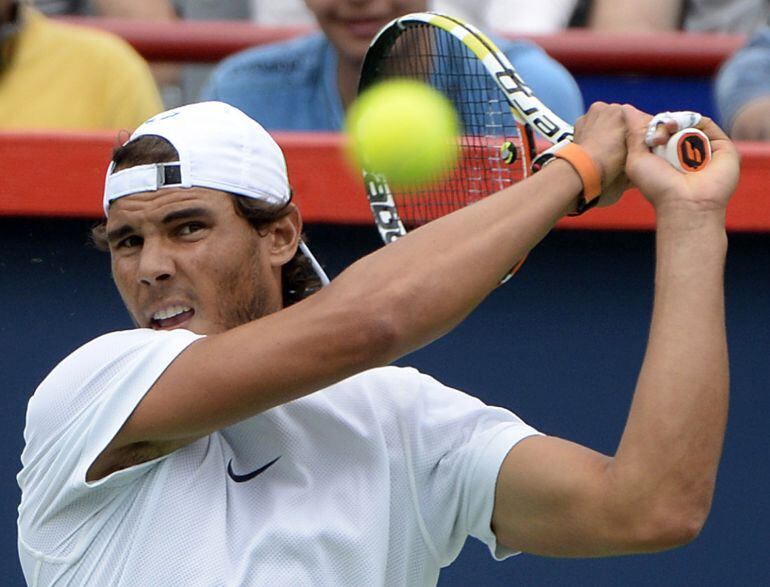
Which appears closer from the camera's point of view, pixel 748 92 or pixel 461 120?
pixel 461 120

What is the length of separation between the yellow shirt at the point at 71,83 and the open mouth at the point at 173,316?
1.86 meters

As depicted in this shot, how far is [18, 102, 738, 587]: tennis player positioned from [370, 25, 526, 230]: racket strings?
0.45m

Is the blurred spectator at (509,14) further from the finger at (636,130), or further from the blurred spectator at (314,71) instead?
the finger at (636,130)

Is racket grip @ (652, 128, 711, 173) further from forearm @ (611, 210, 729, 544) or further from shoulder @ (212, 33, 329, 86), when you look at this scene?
shoulder @ (212, 33, 329, 86)

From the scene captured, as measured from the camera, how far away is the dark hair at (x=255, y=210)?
256cm

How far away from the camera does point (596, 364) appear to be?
3545mm

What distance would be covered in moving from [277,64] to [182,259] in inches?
72.3

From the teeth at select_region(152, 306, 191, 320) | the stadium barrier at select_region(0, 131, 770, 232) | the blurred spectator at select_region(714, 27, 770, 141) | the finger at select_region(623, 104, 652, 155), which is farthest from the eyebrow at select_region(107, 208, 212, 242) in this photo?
the blurred spectator at select_region(714, 27, 770, 141)

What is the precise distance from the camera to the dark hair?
2.56m

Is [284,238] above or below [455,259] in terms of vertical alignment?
below

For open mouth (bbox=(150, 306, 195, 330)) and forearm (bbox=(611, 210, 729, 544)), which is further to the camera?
open mouth (bbox=(150, 306, 195, 330))

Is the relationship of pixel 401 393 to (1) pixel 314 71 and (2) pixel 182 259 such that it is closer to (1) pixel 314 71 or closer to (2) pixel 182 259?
(2) pixel 182 259

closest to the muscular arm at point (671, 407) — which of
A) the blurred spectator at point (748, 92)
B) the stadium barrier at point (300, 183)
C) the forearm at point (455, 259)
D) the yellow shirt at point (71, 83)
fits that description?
the forearm at point (455, 259)

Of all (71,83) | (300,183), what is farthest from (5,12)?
(300,183)
